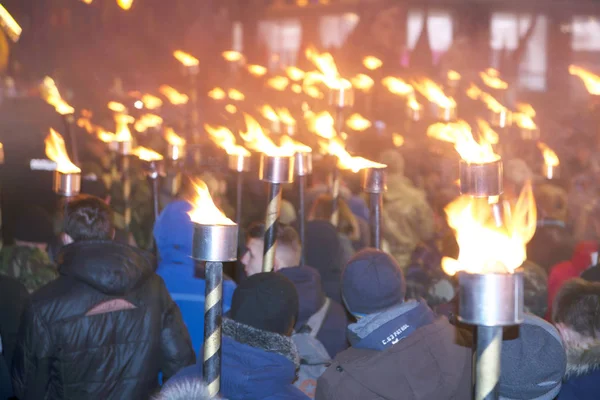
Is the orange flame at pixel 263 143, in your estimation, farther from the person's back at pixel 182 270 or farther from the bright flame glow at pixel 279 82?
the bright flame glow at pixel 279 82

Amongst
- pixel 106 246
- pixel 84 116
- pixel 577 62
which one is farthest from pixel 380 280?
pixel 577 62

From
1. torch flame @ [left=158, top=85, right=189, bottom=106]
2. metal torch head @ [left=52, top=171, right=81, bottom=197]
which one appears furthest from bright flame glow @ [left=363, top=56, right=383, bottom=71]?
metal torch head @ [left=52, top=171, right=81, bottom=197]

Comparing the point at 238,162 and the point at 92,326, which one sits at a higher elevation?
the point at 238,162

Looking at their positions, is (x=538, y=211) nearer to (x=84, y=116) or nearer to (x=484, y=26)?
(x=84, y=116)

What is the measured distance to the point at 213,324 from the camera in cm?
297

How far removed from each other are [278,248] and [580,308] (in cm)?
203

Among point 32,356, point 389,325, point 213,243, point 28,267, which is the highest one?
point 213,243

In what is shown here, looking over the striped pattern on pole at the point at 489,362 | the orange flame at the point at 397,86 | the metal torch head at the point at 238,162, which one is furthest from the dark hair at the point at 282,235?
the orange flame at the point at 397,86

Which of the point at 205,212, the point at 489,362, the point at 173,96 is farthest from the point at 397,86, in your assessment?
the point at 489,362

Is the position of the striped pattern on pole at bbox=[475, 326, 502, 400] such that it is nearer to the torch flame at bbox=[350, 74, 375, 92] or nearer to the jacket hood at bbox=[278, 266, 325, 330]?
the jacket hood at bbox=[278, 266, 325, 330]

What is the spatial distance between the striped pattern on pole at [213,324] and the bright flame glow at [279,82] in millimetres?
15365

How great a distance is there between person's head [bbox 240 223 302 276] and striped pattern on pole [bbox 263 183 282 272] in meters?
0.33

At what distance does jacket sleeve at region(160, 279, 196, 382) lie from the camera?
14.1 feet

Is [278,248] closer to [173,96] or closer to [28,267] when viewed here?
[28,267]
